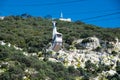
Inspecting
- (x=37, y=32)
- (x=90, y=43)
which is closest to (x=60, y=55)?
(x=90, y=43)

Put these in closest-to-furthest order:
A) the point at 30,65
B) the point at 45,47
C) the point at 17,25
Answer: the point at 30,65 < the point at 45,47 < the point at 17,25

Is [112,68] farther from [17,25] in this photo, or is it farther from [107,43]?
[17,25]

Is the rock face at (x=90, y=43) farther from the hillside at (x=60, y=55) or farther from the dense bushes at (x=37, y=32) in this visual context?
the dense bushes at (x=37, y=32)

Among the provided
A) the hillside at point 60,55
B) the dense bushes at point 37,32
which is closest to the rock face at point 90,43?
the hillside at point 60,55

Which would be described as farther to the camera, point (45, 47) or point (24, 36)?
point (24, 36)

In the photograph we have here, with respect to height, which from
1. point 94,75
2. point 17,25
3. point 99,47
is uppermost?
point 17,25

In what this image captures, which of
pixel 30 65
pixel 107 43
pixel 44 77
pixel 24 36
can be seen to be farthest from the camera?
pixel 24 36

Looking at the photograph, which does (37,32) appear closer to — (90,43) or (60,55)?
(90,43)

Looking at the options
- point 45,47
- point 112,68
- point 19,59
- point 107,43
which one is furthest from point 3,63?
point 107,43

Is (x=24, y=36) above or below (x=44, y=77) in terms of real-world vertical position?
above
